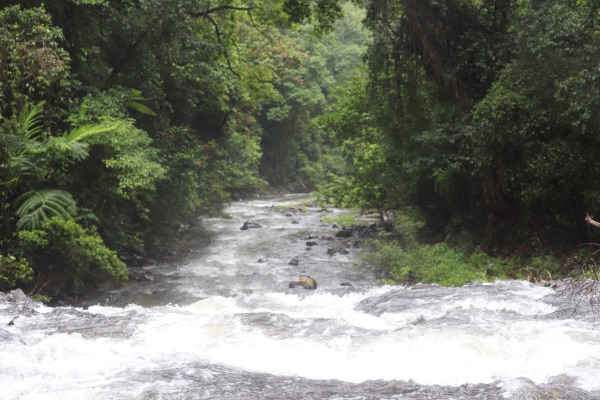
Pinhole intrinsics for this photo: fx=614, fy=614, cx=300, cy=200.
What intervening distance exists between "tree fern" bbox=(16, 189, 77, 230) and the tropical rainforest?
1.6 inches

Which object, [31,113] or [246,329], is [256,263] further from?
[246,329]

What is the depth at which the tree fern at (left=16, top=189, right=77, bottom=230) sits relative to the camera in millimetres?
10496

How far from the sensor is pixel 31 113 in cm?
1101

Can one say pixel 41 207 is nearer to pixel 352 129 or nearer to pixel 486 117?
pixel 486 117

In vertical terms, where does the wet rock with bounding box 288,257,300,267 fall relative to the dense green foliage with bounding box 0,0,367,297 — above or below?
below

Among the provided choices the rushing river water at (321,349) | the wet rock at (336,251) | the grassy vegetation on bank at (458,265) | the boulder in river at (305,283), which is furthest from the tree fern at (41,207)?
the wet rock at (336,251)

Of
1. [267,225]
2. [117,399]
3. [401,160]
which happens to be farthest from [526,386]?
[267,225]

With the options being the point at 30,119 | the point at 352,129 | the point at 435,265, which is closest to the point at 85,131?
the point at 30,119

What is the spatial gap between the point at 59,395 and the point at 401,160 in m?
12.6

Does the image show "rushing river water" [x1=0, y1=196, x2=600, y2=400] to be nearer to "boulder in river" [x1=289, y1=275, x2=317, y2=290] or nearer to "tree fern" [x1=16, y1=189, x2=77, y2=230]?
"tree fern" [x1=16, y1=189, x2=77, y2=230]

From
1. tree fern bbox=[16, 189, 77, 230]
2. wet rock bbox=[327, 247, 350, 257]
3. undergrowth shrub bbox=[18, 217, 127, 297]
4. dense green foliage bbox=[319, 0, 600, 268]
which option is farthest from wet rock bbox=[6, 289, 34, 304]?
wet rock bbox=[327, 247, 350, 257]

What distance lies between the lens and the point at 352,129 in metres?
20.4

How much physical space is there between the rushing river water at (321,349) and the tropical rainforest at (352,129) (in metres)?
1.29

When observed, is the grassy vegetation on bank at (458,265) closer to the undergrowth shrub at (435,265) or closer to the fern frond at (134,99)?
the undergrowth shrub at (435,265)
